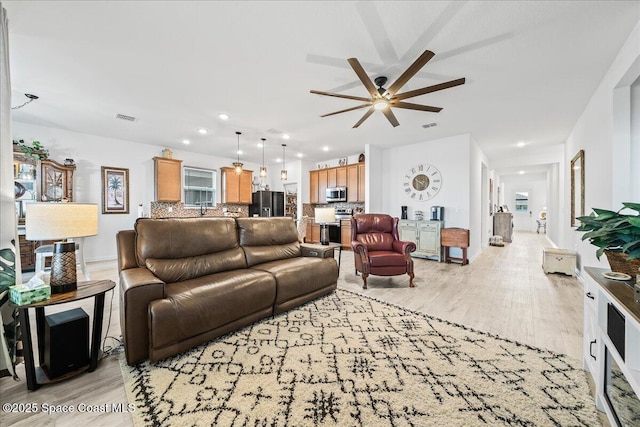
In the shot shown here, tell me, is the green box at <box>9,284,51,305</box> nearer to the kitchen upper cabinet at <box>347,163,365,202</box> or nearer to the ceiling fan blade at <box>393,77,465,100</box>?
the ceiling fan blade at <box>393,77,465,100</box>

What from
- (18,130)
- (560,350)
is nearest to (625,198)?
(560,350)

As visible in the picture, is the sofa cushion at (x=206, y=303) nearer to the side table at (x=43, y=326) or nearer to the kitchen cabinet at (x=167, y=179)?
the side table at (x=43, y=326)

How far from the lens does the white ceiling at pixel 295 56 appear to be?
194 cm

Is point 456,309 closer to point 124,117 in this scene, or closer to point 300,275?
point 300,275

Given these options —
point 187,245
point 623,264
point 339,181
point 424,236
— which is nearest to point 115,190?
point 187,245

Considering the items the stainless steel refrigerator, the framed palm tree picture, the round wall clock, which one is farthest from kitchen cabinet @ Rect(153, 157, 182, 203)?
the round wall clock

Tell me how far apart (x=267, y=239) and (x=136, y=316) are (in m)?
1.65

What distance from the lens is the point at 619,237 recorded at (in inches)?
53.1

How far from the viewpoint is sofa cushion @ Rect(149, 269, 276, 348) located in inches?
68.3

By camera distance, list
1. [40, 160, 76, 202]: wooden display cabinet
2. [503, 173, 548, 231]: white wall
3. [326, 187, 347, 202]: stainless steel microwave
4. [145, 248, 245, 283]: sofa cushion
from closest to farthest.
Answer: [145, 248, 245, 283]: sofa cushion < [40, 160, 76, 202]: wooden display cabinet < [326, 187, 347, 202]: stainless steel microwave < [503, 173, 548, 231]: white wall

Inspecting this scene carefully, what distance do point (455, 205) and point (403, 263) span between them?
2672 millimetres

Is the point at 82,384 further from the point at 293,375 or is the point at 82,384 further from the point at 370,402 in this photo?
the point at 370,402

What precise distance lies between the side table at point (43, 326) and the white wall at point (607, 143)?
15.0 ft

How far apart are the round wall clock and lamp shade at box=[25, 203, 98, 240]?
227 inches
